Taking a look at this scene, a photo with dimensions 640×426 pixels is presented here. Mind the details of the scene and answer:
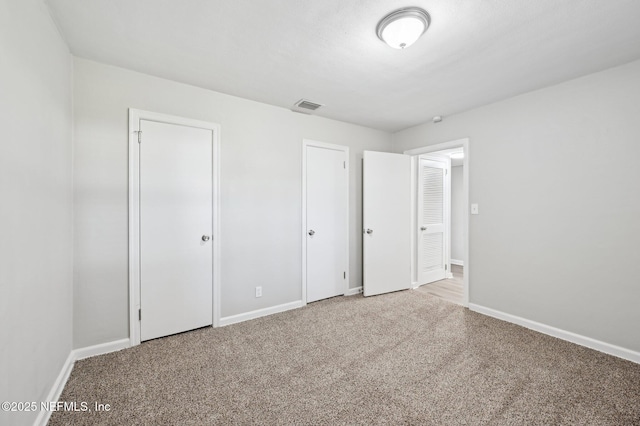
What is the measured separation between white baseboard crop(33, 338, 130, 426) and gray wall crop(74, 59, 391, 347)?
51mm

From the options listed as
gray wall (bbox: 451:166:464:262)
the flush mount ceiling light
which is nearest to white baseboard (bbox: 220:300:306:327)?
the flush mount ceiling light

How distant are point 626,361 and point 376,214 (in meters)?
2.64

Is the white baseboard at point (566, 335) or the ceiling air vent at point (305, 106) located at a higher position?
the ceiling air vent at point (305, 106)

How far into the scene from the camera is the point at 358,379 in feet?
6.34

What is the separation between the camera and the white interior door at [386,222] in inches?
149

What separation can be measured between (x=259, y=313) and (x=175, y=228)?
131 centimetres

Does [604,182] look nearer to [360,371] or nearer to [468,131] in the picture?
[468,131]

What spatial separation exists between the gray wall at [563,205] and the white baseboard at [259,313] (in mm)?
2189

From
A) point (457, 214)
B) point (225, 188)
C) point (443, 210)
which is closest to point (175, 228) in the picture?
point (225, 188)

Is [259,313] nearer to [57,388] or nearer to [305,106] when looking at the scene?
[57,388]

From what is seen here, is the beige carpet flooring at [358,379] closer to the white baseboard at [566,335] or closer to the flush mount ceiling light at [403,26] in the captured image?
the white baseboard at [566,335]

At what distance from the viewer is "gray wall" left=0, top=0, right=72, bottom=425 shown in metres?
1.18

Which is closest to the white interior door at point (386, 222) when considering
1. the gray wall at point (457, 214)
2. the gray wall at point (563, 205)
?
the gray wall at point (563, 205)

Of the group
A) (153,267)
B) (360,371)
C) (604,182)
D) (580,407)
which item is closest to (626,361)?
(580,407)
